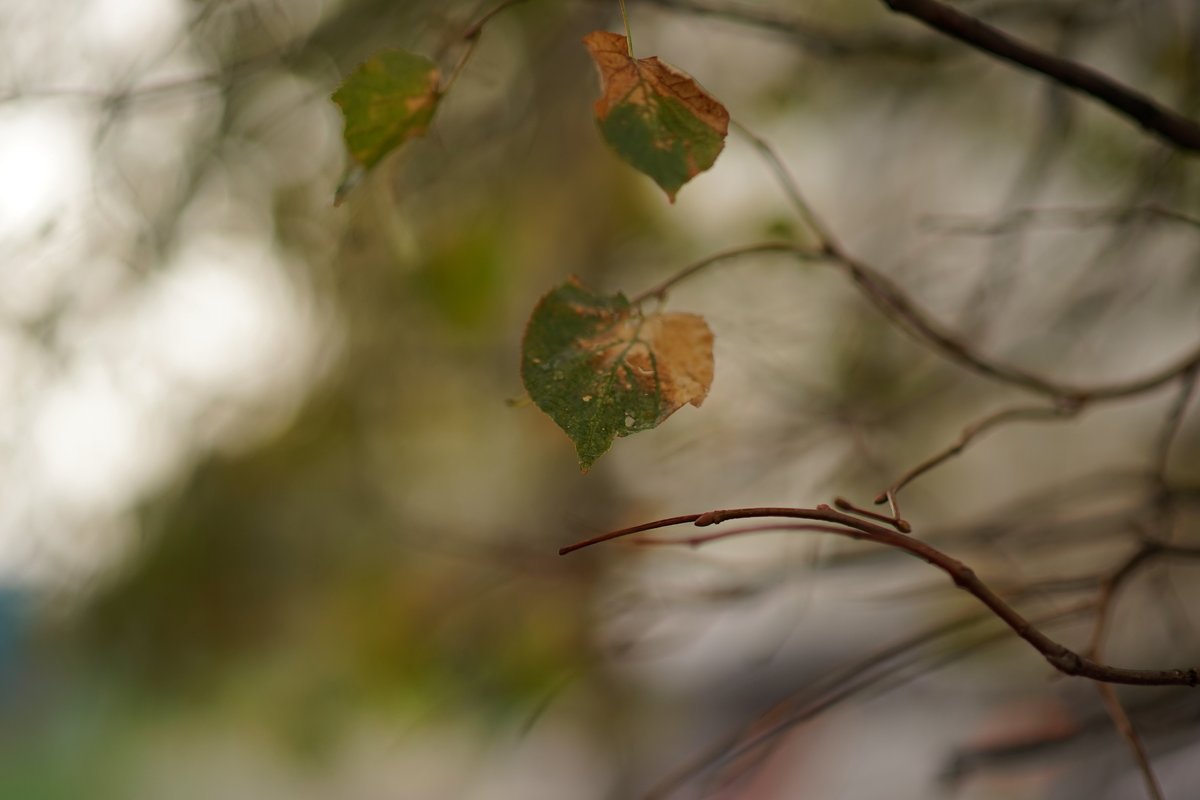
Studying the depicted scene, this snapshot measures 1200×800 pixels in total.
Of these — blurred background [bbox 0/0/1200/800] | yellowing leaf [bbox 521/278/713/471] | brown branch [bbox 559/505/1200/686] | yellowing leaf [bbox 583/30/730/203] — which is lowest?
blurred background [bbox 0/0/1200/800]

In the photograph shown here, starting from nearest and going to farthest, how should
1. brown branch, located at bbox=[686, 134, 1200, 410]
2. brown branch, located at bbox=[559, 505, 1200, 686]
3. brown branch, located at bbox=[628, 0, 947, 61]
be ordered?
brown branch, located at bbox=[559, 505, 1200, 686] → brown branch, located at bbox=[686, 134, 1200, 410] → brown branch, located at bbox=[628, 0, 947, 61]

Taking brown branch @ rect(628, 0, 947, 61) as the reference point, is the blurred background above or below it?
below

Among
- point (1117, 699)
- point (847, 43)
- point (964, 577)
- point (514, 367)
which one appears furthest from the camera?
point (514, 367)

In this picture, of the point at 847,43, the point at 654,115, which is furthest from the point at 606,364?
the point at 847,43

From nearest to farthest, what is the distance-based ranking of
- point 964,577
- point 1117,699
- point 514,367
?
point 964,577 < point 1117,699 < point 514,367

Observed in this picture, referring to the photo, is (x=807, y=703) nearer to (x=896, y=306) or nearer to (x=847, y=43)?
(x=896, y=306)

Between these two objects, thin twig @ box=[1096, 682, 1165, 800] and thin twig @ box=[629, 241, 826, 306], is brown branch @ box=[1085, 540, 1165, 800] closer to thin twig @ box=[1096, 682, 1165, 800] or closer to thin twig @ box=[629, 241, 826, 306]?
thin twig @ box=[1096, 682, 1165, 800]

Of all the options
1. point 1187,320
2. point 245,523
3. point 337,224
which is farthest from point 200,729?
point 1187,320

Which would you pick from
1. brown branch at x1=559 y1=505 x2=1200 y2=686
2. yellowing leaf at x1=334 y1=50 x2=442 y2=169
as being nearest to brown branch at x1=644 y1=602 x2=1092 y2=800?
brown branch at x1=559 y1=505 x2=1200 y2=686
